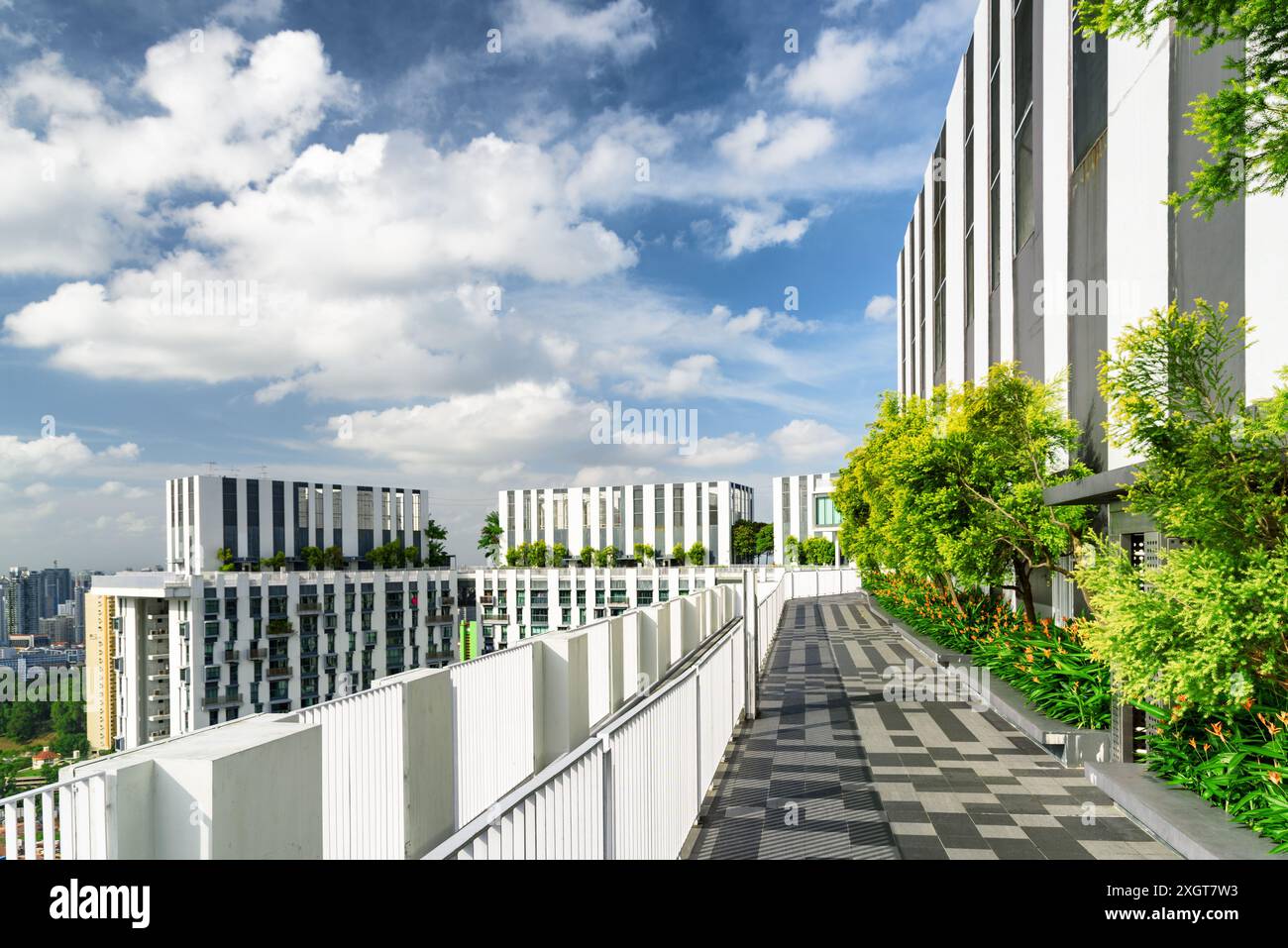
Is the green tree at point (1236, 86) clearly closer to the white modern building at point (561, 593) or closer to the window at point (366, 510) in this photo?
the white modern building at point (561, 593)

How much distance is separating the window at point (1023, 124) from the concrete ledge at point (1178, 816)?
41.5ft

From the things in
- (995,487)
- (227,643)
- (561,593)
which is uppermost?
(995,487)

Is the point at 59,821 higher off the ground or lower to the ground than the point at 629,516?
higher

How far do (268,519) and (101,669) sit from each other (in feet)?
76.8

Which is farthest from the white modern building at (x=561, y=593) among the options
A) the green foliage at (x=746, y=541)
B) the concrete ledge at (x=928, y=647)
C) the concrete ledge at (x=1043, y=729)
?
the concrete ledge at (x=1043, y=729)

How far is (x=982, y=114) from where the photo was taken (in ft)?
70.3

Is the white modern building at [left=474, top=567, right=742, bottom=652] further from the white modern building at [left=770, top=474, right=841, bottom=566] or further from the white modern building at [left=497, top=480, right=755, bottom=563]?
the white modern building at [left=770, top=474, right=841, bottom=566]

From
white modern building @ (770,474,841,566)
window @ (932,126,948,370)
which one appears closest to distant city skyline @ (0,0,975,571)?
window @ (932,126,948,370)

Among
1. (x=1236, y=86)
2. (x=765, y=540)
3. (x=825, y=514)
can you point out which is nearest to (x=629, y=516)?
(x=765, y=540)

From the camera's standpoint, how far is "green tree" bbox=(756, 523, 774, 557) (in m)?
105

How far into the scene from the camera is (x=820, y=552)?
87875 millimetres

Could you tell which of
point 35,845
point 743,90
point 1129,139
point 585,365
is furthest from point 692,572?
point 35,845

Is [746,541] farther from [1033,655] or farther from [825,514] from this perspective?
[1033,655]
